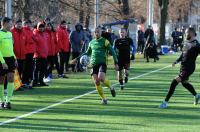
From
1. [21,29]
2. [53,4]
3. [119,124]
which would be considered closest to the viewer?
[119,124]

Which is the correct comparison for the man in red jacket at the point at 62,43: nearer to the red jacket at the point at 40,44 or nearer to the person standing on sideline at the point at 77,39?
the person standing on sideline at the point at 77,39

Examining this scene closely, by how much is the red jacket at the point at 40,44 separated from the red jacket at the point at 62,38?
2.90 metres

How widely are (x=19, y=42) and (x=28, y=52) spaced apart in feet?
2.45

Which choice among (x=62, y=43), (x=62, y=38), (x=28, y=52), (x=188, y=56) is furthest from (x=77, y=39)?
(x=188, y=56)

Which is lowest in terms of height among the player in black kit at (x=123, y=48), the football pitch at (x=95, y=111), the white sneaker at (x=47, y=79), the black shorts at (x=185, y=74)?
the football pitch at (x=95, y=111)

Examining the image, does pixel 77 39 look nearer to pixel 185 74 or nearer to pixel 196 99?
pixel 196 99

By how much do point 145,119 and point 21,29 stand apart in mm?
6700

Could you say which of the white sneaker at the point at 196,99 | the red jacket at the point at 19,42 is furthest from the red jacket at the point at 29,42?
the white sneaker at the point at 196,99

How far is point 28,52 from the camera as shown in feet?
61.8

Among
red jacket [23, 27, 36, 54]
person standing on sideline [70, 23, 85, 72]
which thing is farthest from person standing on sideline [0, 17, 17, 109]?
person standing on sideline [70, 23, 85, 72]

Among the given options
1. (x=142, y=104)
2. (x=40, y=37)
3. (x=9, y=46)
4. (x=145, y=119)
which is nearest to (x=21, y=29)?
(x=40, y=37)

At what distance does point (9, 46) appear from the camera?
1438 cm

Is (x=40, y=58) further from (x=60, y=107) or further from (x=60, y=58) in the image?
(x=60, y=107)

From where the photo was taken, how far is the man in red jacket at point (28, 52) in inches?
734
